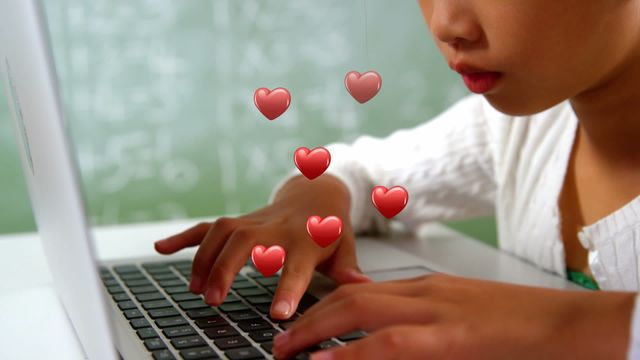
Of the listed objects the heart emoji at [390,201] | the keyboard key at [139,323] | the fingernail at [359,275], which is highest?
the heart emoji at [390,201]

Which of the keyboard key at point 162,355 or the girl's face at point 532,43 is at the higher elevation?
the girl's face at point 532,43

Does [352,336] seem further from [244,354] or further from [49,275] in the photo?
[49,275]

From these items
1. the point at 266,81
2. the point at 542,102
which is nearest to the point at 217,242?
the point at 542,102

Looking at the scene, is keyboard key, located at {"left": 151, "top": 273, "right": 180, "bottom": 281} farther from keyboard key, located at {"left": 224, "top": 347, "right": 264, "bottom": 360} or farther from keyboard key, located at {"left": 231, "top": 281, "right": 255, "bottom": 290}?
keyboard key, located at {"left": 224, "top": 347, "right": 264, "bottom": 360}

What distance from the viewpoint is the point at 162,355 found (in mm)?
428

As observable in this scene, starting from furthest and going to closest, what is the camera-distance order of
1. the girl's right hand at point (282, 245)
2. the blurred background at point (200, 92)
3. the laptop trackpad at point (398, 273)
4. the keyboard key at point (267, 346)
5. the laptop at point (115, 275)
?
1. the blurred background at point (200, 92)
2. the laptop trackpad at point (398, 273)
3. the girl's right hand at point (282, 245)
4. the keyboard key at point (267, 346)
5. the laptop at point (115, 275)

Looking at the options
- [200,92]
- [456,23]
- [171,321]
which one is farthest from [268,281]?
[200,92]

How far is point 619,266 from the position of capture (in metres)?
0.61

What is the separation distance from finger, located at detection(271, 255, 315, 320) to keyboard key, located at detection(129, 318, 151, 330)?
0.08m

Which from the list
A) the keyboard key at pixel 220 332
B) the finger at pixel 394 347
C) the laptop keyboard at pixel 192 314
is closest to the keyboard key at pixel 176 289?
the laptop keyboard at pixel 192 314

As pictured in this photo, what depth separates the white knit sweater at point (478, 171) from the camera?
739mm

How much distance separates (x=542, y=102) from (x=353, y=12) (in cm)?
68

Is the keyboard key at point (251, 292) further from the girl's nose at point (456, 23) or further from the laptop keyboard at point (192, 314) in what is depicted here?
the girl's nose at point (456, 23)

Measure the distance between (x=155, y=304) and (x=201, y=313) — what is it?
0.04 meters
